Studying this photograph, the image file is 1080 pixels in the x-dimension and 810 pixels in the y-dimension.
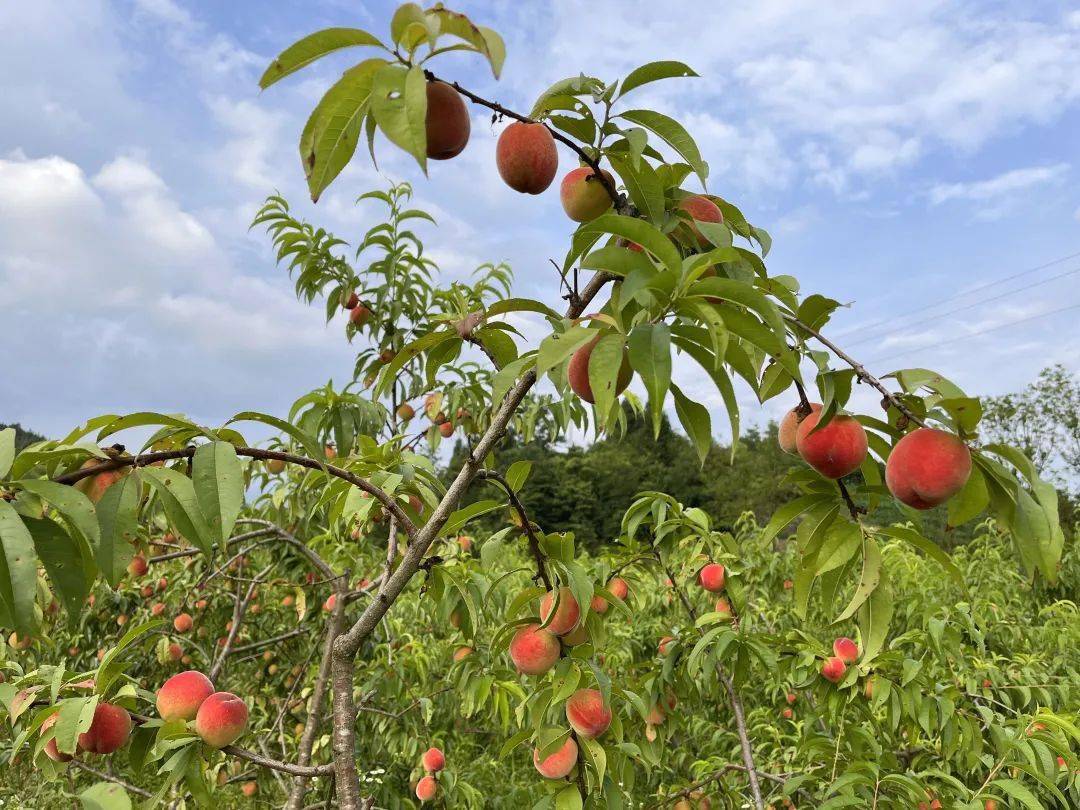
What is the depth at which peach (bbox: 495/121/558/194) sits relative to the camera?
0.75m

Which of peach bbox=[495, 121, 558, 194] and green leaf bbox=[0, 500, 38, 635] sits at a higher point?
peach bbox=[495, 121, 558, 194]

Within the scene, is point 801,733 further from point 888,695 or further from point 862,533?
point 862,533

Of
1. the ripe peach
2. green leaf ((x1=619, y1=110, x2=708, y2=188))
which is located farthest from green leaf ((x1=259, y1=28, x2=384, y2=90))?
the ripe peach

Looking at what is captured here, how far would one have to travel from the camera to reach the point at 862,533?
30.7 inches

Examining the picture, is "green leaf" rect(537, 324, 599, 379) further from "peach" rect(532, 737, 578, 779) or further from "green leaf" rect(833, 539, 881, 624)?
"peach" rect(532, 737, 578, 779)

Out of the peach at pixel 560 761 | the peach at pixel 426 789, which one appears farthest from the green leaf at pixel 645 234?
the peach at pixel 426 789

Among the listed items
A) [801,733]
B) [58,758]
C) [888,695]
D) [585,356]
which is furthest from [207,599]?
[585,356]

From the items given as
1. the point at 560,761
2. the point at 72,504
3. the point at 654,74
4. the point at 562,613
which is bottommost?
the point at 560,761

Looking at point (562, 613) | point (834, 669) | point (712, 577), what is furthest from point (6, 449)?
point (834, 669)

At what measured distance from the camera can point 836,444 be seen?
2.37 feet

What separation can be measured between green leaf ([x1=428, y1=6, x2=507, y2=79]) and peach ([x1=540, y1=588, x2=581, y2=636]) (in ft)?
2.07

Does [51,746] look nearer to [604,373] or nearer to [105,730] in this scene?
[105,730]

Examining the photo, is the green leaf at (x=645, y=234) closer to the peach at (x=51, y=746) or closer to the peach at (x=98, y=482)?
the peach at (x=98, y=482)

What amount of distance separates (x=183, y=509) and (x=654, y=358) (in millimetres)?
437
